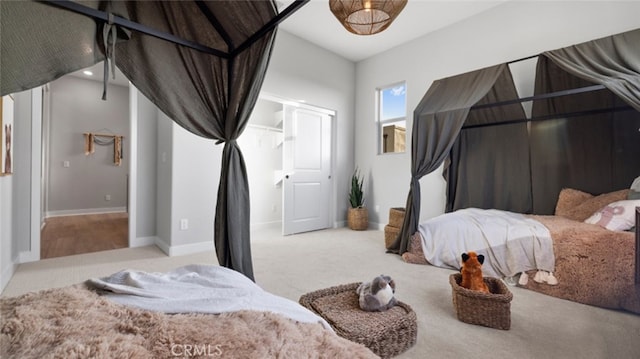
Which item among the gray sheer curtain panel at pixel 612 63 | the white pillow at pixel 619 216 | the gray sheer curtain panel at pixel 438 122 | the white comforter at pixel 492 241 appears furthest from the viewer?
the gray sheer curtain panel at pixel 438 122

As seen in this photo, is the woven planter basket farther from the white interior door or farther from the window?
the window

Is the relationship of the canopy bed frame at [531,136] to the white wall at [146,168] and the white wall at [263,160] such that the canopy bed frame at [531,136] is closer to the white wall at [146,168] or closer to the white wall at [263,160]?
the white wall at [263,160]

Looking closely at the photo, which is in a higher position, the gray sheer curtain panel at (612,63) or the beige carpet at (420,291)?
the gray sheer curtain panel at (612,63)

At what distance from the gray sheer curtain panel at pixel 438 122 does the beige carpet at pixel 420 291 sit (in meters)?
0.58

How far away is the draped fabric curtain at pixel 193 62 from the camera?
128cm

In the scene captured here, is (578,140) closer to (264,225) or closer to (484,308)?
(484,308)

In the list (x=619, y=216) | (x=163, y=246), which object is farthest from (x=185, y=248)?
(x=619, y=216)

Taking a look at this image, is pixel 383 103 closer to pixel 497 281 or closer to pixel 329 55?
pixel 329 55

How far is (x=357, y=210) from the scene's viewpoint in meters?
4.80

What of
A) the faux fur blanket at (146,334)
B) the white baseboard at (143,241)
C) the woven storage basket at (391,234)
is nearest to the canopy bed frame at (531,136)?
the woven storage basket at (391,234)

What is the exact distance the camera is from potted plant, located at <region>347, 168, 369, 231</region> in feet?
15.7

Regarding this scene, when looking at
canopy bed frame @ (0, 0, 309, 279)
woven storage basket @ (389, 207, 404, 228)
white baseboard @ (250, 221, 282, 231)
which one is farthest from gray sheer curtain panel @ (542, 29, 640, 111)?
white baseboard @ (250, 221, 282, 231)

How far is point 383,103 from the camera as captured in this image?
199 inches

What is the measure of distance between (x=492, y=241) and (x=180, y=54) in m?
2.84
